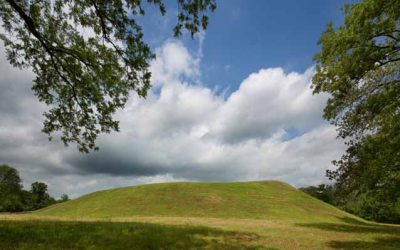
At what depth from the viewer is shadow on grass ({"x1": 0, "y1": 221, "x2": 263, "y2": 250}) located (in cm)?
1556

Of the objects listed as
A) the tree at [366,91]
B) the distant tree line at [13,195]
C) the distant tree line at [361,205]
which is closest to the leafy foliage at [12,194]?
the distant tree line at [13,195]

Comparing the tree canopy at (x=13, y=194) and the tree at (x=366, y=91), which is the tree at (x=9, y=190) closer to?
the tree canopy at (x=13, y=194)

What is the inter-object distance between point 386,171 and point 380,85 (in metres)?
5.92

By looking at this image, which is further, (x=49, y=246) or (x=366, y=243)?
(x=366, y=243)

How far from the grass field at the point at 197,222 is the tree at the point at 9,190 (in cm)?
4543

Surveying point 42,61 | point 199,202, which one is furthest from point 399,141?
point 199,202

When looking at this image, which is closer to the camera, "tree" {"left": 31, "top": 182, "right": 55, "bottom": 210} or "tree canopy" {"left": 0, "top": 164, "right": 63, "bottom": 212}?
"tree canopy" {"left": 0, "top": 164, "right": 63, "bottom": 212}

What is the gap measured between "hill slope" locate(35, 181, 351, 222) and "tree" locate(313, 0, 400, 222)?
97.4 ft

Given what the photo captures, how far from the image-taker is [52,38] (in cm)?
1834

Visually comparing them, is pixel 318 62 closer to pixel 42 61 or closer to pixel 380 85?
pixel 380 85

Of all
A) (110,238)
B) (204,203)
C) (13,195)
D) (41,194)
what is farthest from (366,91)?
(41,194)

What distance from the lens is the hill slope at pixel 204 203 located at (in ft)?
192

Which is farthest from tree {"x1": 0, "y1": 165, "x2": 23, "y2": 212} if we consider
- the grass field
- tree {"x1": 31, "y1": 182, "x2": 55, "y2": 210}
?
the grass field

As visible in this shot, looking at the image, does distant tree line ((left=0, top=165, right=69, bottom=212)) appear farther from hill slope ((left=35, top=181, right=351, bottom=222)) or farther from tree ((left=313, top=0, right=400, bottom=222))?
tree ((left=313, top=0, right=400, bottom=222))
